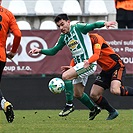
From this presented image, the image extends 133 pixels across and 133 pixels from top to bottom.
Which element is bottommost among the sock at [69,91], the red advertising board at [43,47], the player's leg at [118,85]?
the red advertising board at [43,47]

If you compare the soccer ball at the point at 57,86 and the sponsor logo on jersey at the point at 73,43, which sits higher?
the sponsor logo on jersey at the point at 73,43

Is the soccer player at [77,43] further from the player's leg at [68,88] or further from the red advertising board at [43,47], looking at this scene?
the red advertising board at [43,47]

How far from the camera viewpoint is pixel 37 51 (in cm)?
1249

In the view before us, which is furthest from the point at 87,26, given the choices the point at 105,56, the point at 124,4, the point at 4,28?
the point at 124,4

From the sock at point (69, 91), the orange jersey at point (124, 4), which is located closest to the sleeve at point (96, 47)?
the sock at point (69, 91)

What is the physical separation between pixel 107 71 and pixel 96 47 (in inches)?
24.1

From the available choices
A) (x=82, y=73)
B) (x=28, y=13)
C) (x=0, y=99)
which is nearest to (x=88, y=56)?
(x=82, y=73)

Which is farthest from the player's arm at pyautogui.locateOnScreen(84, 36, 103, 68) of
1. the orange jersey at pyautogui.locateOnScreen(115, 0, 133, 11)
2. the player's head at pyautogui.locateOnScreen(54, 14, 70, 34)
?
the orange jersey at pyautogui.locateOnScreen(115, 0, 133, 11)

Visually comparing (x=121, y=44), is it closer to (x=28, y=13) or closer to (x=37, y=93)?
(x=37, y=93)

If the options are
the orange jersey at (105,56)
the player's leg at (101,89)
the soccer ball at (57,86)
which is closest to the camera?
the orange jersey at (105,56)

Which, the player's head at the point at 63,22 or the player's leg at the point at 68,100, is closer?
the player's head at the point at 63,22

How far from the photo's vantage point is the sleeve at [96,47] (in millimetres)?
11773

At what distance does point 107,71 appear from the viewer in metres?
12.4

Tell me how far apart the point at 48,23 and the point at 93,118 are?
7.27 m
